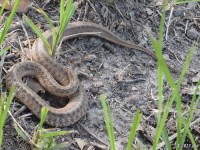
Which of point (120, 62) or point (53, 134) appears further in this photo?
point (120, 62)

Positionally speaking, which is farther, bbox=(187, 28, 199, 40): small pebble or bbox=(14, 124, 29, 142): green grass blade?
bbox=(187, 28, 199, 40): small pebble

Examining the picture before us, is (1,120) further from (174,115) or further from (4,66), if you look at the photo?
(174,115)

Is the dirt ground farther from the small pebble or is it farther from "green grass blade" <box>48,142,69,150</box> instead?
"green grass blade" <box>48,142,69,150</box>

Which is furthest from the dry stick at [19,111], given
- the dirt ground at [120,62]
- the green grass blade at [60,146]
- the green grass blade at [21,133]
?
the green grass blade at [60,146]

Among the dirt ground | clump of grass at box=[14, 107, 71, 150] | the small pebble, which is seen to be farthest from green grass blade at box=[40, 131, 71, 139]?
the small pebble

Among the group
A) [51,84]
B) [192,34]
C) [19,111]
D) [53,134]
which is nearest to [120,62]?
[51,84]

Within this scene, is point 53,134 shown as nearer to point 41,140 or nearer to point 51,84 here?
point 41,140

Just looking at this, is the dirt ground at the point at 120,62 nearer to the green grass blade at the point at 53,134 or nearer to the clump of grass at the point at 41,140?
the clump of grass at the point at 41,140
